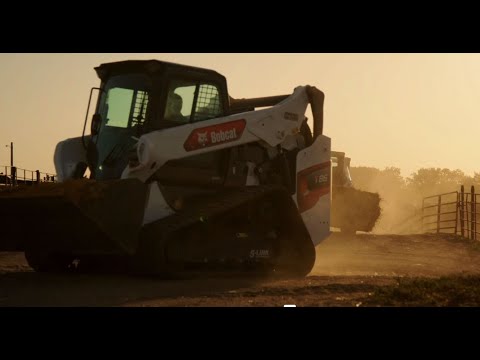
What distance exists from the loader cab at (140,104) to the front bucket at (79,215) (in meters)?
1.17

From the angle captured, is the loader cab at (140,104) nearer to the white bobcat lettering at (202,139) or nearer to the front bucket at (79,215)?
the white bobcat lettering at (202,139)

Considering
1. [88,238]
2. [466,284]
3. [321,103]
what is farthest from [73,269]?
[466,284]

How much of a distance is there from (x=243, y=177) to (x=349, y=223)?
13.1 m

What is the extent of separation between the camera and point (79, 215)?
39.2 ft

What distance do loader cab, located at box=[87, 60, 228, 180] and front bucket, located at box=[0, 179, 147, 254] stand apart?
117 centimetres

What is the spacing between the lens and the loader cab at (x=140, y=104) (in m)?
13.6

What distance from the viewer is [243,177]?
48.7 ft

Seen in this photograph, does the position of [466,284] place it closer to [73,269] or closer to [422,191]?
[73,269]

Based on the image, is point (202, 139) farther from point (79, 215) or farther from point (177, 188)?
point (79, 215)

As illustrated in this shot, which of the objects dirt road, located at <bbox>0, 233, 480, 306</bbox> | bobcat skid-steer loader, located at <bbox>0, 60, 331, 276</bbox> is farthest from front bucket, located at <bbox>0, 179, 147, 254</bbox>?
dirt road, located at <bbox>0, 233, 480, 306</bbox>

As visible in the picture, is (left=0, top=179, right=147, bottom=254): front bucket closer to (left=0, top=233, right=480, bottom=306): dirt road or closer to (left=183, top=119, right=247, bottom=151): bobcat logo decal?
(left=0, top=233, right=480, bottom=306): dirt road

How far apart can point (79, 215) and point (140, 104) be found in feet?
8.27

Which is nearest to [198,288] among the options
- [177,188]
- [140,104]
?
[177,188]

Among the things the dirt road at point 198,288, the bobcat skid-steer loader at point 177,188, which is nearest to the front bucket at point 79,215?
the bobcat skid-steer loader at point 177,188
